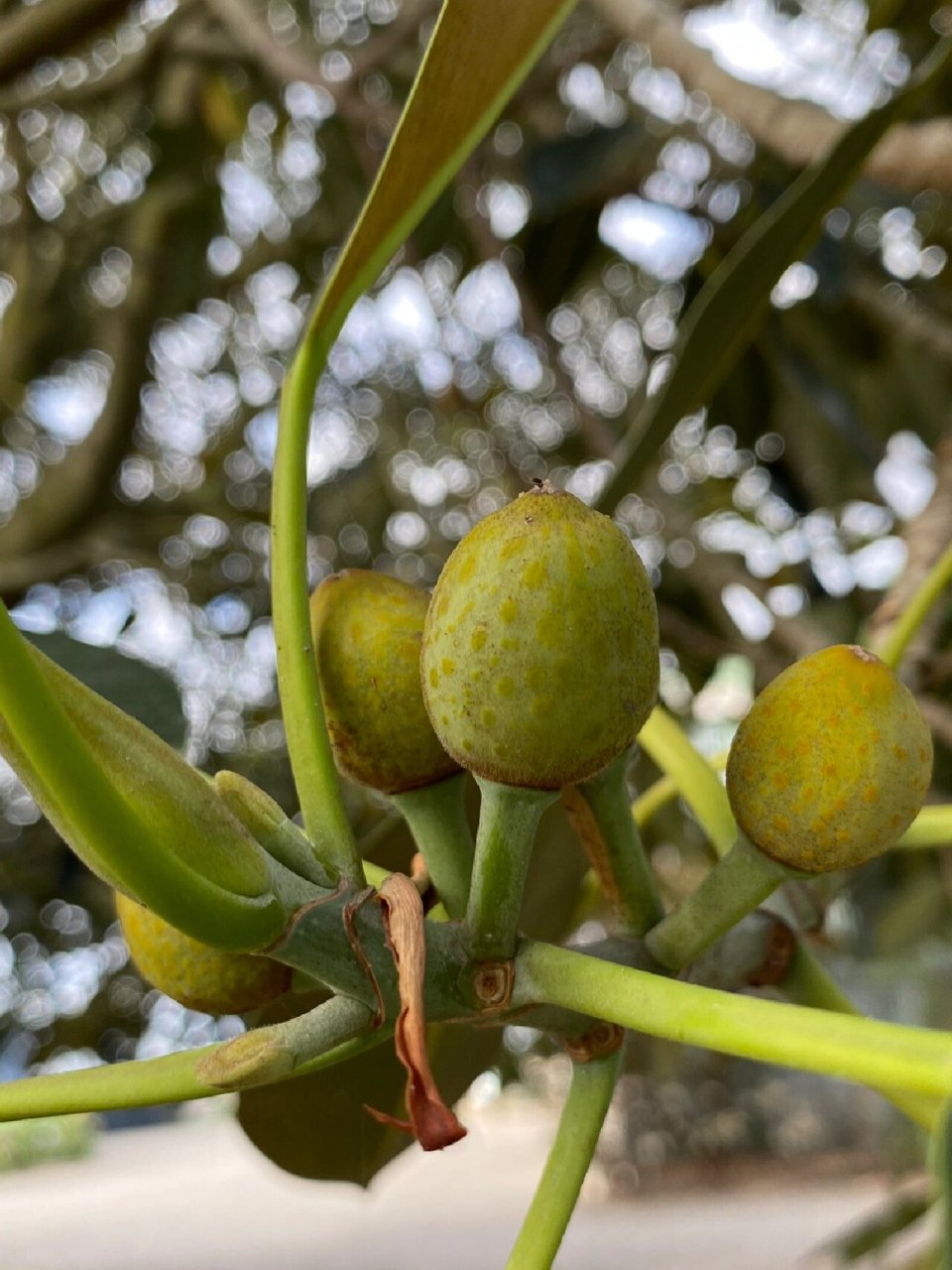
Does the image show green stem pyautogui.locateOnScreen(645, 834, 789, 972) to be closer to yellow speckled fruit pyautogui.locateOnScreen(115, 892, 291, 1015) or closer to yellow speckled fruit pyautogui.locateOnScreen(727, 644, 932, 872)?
yellow speckled fruit pyautogui.locateOnScreen(727, 644, 932, 872)

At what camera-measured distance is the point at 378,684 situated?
43 cm

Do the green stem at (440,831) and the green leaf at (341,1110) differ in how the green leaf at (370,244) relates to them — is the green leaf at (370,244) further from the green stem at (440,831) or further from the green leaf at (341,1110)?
the green leaf at (341,1110)

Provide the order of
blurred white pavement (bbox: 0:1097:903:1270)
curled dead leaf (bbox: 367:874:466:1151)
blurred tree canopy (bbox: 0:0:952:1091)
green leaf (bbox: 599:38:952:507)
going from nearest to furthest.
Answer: curled dead leaf (bbox: 367:874:466:1151)
green leaf (bbox: 599:38:952:507)
blurred tree canopy (bbox: 0:0:952:1091)
blurred white pavement (bbox: 0:1097:903:1270)

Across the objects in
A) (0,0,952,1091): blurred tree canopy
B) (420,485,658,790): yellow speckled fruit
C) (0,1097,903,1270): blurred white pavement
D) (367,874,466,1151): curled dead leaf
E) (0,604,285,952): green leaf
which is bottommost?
(0,1097,903,1270): blurred white pavement

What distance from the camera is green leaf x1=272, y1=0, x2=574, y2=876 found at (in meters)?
0.40

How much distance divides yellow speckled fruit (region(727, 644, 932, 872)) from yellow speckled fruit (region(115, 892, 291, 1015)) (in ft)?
0.57

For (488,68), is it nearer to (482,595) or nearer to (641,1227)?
(482,595)

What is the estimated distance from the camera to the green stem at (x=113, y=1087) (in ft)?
1.16

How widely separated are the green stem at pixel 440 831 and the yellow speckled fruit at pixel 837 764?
0.11 meters

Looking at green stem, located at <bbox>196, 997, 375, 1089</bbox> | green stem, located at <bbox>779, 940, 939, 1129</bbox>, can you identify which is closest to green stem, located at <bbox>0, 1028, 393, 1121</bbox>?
green stem, located at <bbox>196, 997, 375, 1089</bbox>

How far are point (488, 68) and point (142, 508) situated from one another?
6.65 feet

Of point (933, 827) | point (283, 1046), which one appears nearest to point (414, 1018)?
point (283, 1046)

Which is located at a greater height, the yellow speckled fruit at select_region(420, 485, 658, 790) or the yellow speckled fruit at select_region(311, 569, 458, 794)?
the yellow speckled fruit at select_region(420, 485, 658, 790)

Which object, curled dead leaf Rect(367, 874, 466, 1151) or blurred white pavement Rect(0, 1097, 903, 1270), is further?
blurred white pavement Rect(0, 1097, 903, 1270)
